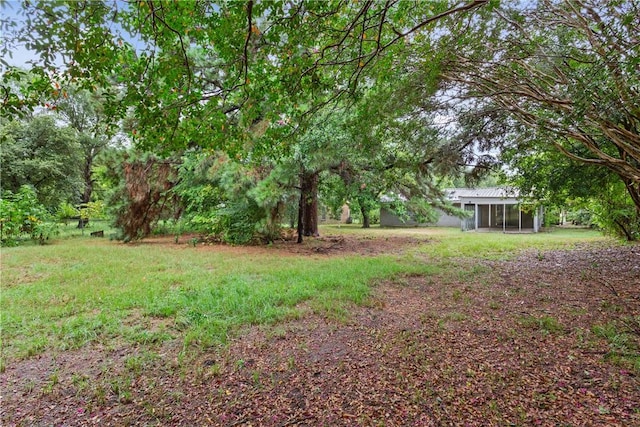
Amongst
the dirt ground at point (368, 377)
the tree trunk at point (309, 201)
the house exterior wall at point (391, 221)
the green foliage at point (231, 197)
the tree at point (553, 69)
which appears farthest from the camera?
the house exterior wall at point (391, 221)

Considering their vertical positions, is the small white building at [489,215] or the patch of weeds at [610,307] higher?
the small white building at [489,215]

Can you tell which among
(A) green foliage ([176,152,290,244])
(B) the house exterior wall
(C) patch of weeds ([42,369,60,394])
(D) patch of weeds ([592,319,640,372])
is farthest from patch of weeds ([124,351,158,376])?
(B) the house exterior wall

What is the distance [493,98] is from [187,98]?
471 centimetres

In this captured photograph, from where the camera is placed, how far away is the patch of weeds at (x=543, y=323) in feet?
11.1

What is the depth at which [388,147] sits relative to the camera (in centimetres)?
824

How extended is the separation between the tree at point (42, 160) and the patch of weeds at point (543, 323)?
59.7ft

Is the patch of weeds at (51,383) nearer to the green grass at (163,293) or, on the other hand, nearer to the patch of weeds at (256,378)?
the green grass at (163,293)

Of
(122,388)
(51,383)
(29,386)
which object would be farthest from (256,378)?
(29,386)

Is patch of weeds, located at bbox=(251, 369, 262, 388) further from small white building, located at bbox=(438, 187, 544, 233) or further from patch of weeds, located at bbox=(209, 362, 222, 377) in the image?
small white building, located at bbox=(438, 187, 544, 233)

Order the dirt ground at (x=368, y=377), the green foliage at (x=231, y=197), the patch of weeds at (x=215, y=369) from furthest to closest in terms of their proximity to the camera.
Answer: the green foliage at (x=231, y=197) → the patch of weeds at (x=215, y=369) → the dirt ground at (x=368, y=377)

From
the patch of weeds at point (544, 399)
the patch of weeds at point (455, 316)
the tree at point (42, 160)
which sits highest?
the tree at point (42, 160)

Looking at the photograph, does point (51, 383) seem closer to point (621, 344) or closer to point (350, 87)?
point (350, 87)

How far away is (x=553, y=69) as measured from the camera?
4520 mm

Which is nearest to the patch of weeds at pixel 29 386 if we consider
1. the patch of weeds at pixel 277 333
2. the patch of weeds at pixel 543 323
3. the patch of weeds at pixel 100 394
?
the patch of weeds at pixel 100 394
